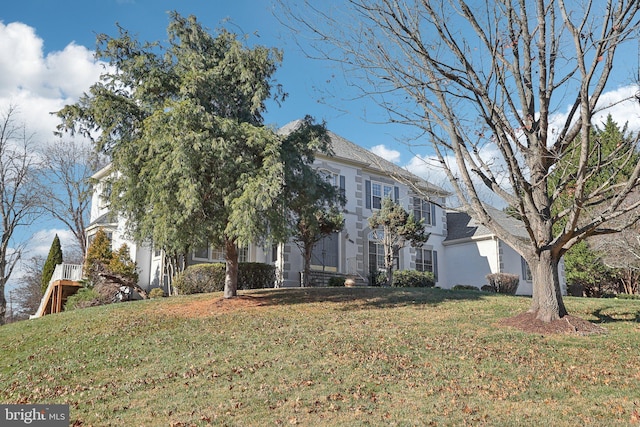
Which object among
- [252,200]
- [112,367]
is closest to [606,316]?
[252,200]

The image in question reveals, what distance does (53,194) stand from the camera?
94.5 feet

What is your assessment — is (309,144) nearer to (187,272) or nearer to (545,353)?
(187,272)

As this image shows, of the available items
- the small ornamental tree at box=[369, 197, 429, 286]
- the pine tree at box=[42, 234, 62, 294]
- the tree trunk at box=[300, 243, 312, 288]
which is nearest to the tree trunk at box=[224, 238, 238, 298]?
the tree trunk at box=[300, 243, 312, 288]

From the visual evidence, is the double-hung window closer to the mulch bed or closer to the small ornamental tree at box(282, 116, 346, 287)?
the small ornamental tree at box(282, 116, 346, 287)

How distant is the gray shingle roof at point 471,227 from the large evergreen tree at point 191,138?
47.7ft

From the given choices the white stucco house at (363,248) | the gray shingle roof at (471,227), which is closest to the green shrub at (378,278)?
the white stucco house at (363,248)

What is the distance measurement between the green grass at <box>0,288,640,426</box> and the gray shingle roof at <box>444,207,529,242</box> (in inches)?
492

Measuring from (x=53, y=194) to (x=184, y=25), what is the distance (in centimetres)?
1836

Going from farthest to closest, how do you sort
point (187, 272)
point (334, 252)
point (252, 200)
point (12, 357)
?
point (334, 252) → point (187, 272) → point (252, 200) → point (12, 357)

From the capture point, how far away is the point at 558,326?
1011 cm

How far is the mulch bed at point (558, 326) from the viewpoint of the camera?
995 cm

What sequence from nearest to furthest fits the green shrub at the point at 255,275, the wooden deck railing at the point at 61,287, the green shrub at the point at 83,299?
the green shrub at the point at 83,299 < the green shrub at the point at 255,275 < the wooden deck railing at the point at 61,287

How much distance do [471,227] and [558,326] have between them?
17.0 m

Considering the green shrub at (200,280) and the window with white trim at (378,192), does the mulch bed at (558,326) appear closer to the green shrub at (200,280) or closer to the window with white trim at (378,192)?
the green shrub at (200,280)
